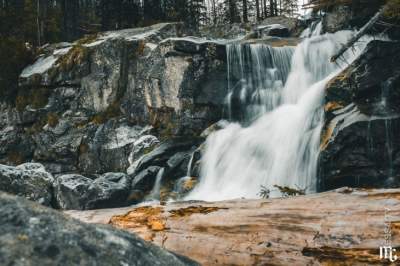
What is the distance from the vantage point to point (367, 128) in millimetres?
12070

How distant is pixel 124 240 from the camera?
8.90 feet

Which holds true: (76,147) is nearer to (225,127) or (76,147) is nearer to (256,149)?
(225,127)

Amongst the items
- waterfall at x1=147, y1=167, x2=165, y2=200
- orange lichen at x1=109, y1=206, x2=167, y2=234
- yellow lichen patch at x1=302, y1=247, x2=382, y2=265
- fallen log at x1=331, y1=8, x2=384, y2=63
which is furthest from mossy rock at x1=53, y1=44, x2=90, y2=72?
yellow lichen patch at x1=302, y1=247, x2=382, y2=265

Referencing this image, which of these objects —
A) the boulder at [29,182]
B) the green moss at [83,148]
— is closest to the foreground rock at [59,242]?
the boulder at [29,182]

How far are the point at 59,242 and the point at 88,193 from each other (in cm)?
1338

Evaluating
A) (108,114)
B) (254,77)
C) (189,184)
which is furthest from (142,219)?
(108,114)

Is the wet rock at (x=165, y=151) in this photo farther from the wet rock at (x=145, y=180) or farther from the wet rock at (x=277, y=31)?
the wet rock at (x=277, y=31)

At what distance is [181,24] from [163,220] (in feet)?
72.5

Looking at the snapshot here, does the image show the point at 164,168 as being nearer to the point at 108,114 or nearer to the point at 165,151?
the point at 165,151

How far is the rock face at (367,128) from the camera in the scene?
12.0 meters

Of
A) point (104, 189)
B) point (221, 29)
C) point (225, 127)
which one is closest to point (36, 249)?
point (104, 189)

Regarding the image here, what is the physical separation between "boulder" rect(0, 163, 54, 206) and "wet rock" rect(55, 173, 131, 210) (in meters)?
0.53

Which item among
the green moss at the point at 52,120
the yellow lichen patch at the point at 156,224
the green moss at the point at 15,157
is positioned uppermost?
the yellow lichen patch at the point at 156,224

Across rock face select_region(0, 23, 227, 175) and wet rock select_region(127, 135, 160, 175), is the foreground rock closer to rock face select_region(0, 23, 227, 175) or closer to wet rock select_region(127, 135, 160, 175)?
rock face select_region(0, 23, 227, 175)
